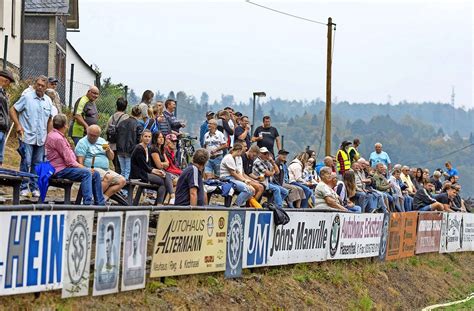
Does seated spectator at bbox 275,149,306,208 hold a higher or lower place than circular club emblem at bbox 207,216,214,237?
higher

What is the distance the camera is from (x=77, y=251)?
1178cm

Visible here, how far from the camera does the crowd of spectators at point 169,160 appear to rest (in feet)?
50.0

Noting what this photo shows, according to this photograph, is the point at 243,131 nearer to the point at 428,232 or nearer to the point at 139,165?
the point at 139,165

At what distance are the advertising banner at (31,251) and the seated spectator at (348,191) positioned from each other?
38.1ft

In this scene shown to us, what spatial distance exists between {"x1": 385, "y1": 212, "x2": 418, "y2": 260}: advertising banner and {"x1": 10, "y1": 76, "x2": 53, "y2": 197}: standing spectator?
36.9ft

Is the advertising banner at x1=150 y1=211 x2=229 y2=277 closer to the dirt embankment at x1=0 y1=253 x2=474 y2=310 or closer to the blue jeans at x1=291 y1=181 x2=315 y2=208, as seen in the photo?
the dirt embankment at x1=0 y1=253 x2=474 y2=310

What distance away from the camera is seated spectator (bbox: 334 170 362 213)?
2272cm

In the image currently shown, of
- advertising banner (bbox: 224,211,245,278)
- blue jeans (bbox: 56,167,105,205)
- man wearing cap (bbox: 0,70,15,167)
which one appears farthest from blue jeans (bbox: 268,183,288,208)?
man wearing cap (bbox: 0,70,15,167)

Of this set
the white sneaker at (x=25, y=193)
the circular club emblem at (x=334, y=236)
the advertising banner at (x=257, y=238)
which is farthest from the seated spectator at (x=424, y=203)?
the white sneaker at (x=25, y=193)

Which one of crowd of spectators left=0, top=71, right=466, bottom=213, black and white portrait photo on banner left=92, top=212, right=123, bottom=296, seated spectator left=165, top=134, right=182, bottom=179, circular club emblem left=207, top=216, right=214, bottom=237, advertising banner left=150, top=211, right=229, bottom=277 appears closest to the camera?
black and white portrait photo on banner left=92, top=212, right=123, bottom=296

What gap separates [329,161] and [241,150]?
553cm

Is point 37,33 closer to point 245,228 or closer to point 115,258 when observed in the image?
point 245,228

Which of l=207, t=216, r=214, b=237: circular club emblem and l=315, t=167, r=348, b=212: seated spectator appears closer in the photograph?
l=207, t=216, r=214, b=237: circular club emblem

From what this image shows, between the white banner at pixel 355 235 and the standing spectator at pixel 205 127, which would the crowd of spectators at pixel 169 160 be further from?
the white banner at pixel 355 235
